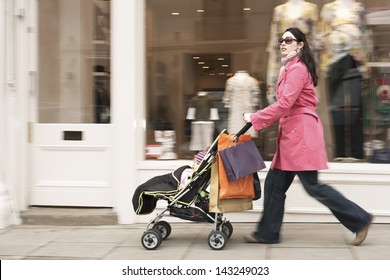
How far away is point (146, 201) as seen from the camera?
5508 millimetres

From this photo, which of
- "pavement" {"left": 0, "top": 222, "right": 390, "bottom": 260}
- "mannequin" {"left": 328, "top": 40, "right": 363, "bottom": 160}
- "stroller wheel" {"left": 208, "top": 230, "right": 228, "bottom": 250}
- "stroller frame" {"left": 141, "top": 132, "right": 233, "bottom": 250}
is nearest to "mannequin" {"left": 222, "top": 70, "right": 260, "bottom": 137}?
"mannequin" {"left": 328, "top": 40, "right": 363, "bottom": 160}

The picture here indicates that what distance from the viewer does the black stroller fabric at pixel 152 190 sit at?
5.40 metres

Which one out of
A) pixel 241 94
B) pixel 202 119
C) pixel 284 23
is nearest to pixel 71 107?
pixel 202 119

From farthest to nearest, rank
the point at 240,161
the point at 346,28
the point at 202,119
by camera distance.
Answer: the point at 202,119 < the point at 346,28 < the point at 240,161

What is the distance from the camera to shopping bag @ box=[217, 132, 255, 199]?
17.3ft

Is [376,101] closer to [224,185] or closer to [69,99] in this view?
[224,185]

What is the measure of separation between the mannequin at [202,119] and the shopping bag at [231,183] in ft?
5.69

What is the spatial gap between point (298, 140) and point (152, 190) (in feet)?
4.58

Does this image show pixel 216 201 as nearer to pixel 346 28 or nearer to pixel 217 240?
pixel 217 240

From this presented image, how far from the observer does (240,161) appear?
17.3ft

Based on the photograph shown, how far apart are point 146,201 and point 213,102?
2046 millimetres

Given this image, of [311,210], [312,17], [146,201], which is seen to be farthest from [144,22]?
[311,210]

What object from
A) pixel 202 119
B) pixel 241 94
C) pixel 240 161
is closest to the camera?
pixel 240 161

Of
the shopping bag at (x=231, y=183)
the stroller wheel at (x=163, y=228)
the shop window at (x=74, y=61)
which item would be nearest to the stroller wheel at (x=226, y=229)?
the shopping bag at (x=231, y=183)
